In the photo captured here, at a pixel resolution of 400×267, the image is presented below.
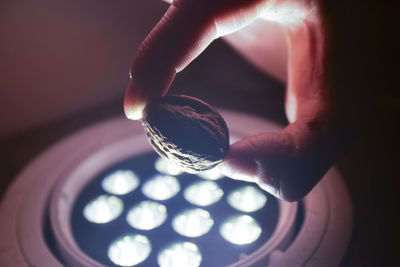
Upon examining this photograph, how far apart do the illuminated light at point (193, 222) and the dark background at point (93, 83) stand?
0.27m

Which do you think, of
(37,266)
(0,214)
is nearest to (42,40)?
(0,214)

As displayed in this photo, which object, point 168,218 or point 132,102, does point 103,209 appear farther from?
point 132,102

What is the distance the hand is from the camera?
21.8 inches

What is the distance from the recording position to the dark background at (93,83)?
82 centimetres

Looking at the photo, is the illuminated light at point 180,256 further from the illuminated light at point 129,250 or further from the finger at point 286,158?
the finger at point 286,158

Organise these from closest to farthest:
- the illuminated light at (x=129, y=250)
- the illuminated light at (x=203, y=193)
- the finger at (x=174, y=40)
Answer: the finger at (x=174, y=40) < the illuminated light at (x=129, y=250) < the illuminated light at (x=203, y=193)

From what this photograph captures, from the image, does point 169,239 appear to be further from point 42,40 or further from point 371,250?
point 42,40

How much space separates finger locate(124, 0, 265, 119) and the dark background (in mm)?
389

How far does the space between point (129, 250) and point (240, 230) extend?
0.19 meters

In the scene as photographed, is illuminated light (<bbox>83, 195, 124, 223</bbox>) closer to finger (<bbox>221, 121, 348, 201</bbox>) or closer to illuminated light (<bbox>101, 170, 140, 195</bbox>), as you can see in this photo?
illuminated light (<bbox>101, 170, 140, 195</bbox>)

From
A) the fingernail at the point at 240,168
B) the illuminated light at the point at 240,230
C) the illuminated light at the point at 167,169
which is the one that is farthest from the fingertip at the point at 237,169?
the illuminated light at the point at 167,169

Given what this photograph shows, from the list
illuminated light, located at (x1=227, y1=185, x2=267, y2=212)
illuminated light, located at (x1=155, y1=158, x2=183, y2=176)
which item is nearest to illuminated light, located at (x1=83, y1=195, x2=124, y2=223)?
illuminated light, located at (x1=155, y1=158, x2=183, y2=176)

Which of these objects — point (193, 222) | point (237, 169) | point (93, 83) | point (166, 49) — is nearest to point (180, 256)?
point (193, 222)

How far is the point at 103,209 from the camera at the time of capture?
0.75 m
